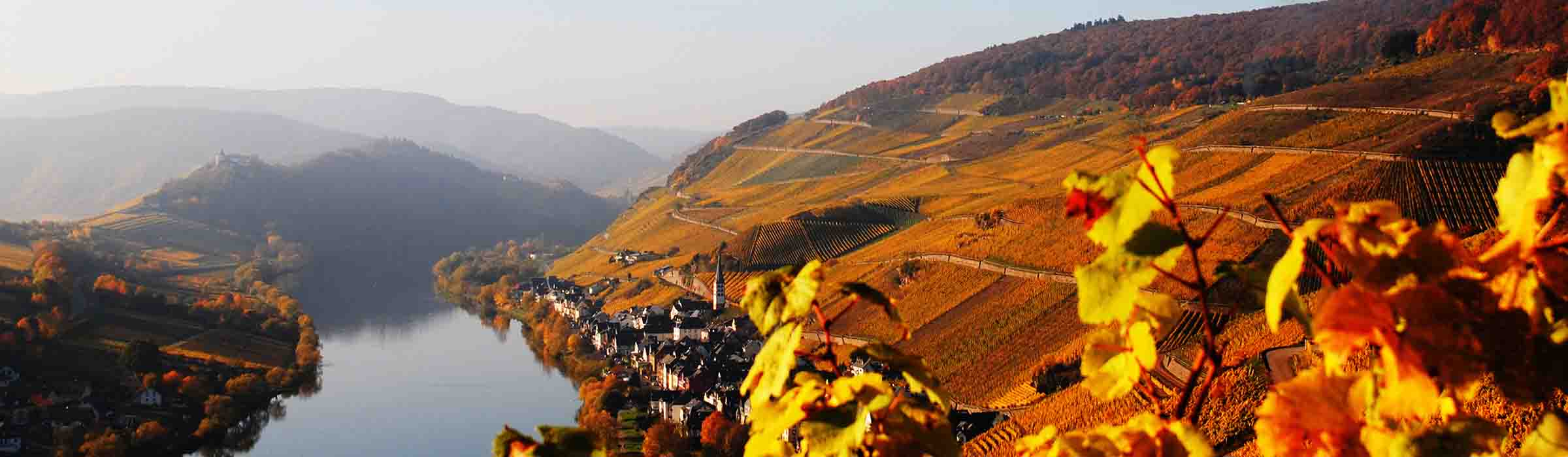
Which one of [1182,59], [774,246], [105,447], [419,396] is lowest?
[419,396]

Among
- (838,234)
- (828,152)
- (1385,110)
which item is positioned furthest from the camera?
(828,152)

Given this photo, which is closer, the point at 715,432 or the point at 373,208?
the point at 715,432

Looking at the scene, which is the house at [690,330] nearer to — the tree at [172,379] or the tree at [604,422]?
the tree at [604,422]

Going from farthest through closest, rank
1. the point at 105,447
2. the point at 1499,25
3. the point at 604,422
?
the point at 1499,25 < the point at 604,422 < the point at 105,447

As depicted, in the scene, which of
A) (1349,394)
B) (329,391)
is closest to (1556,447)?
(1349,394)

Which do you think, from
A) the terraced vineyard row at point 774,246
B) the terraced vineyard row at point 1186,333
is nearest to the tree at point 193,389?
the terraced vineyard row at point 774,246

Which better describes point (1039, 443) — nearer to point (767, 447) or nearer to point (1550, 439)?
point (767, 447)

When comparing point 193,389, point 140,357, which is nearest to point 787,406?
point 193,389

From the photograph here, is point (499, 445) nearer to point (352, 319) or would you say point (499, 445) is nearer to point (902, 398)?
point (902, 398)
